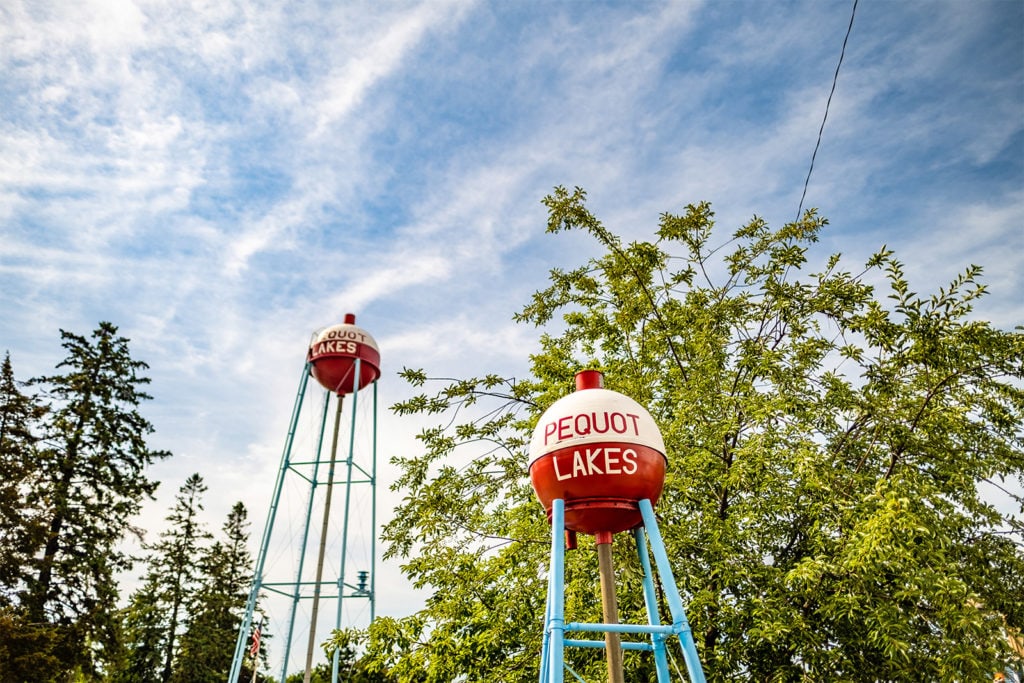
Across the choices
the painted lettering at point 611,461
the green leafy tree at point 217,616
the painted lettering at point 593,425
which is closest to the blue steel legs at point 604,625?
the painted lettering at point 611,461

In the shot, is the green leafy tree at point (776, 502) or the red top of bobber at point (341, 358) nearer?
the green leafy tree at point (776, 502)

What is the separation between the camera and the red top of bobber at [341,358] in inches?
704

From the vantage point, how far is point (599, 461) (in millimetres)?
6738

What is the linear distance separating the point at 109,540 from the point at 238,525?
22.2 metres

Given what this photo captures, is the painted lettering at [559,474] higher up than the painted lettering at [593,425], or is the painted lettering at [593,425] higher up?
the painted lettering at [593,425]

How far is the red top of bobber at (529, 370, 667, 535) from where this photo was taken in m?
6.74

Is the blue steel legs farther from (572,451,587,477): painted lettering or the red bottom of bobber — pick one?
(572,451,587,477): painted lettering

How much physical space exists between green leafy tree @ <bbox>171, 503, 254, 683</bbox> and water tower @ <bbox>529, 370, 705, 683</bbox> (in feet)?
122

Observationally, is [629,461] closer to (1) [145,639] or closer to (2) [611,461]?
(2) [611,461]

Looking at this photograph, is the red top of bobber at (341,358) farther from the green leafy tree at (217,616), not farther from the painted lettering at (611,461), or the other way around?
the green leafy tree at (217,616)

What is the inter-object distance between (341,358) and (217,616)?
29500mm

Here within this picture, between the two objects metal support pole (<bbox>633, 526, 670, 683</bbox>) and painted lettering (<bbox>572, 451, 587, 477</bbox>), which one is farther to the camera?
metal support pole (<bbox>633, 526, 670, 683</bbox>)

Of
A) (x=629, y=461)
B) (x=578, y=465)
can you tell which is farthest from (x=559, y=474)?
(x=629, y=461)

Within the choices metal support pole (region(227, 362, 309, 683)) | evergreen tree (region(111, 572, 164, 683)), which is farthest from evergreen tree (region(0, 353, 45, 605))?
evergreen tree (region(111, 572, 164, 683))
